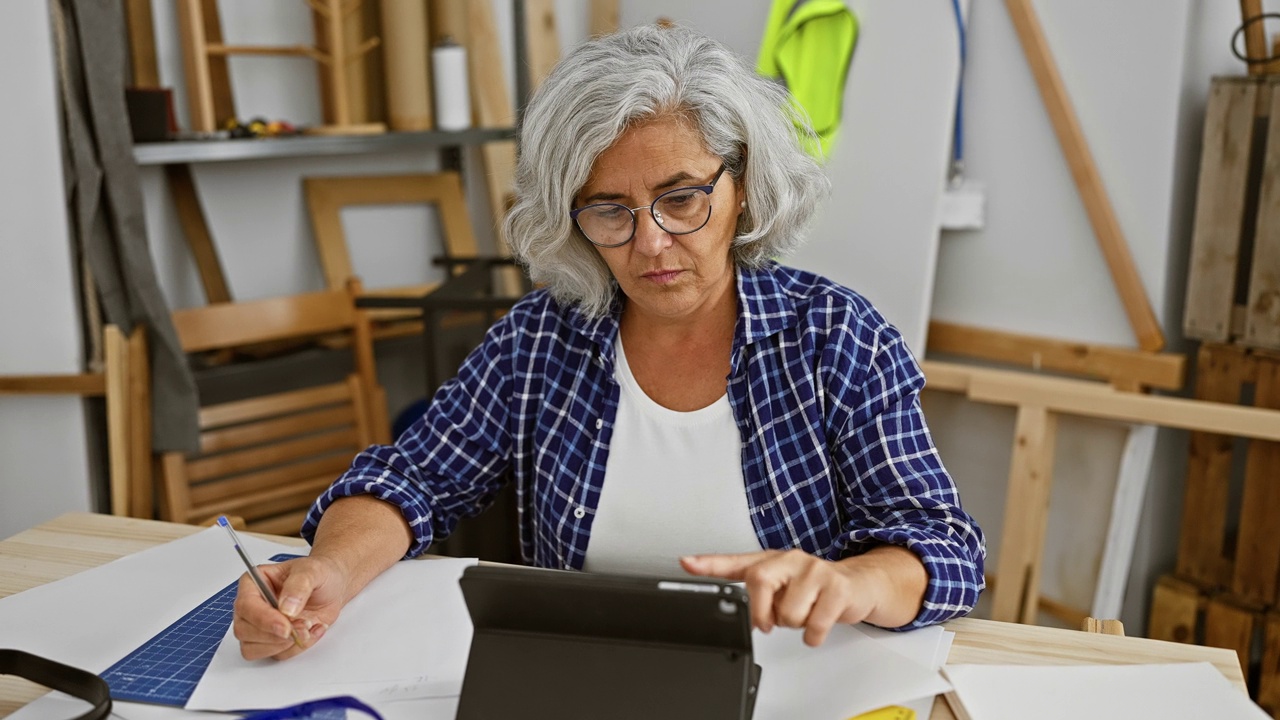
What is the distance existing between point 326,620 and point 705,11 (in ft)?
7.01

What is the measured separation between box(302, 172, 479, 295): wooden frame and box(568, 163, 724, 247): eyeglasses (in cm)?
163

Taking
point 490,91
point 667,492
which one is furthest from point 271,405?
point 667,492

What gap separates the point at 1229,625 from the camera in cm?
231

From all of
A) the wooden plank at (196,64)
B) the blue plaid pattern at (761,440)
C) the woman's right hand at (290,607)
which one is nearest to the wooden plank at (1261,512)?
the blue plaid pattern at (761,440)

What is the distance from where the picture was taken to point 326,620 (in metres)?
1.22

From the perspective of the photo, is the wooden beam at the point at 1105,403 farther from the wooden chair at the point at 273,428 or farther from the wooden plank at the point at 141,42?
the wooden plank at the point at 141,42

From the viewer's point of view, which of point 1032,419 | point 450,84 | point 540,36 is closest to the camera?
point 1032,419

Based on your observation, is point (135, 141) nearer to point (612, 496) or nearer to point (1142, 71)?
point (612, 496)

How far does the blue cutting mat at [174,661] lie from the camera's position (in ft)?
3.63

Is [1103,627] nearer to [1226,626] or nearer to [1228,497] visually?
[1226,626]

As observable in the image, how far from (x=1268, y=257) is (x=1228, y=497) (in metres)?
0.56

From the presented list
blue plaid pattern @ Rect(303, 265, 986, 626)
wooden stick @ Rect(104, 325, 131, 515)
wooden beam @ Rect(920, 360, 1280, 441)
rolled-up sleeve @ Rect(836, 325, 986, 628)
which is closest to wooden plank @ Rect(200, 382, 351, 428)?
wooden stick @ Rect(104, 325, 131, 515)

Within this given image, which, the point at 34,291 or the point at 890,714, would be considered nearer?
the point at 890,714

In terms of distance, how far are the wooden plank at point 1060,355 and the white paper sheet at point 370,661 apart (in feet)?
5.51
